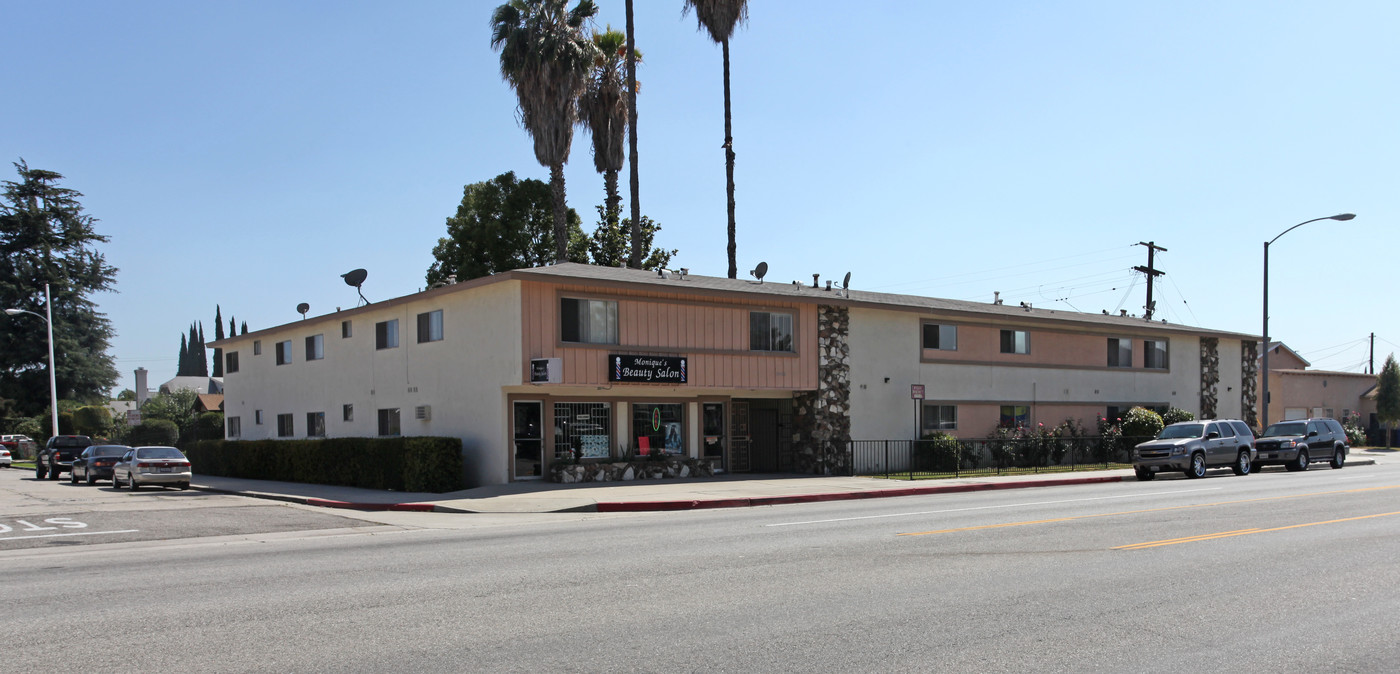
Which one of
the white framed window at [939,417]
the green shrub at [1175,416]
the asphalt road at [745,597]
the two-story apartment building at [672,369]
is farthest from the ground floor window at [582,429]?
the green shrub at [1175,416]

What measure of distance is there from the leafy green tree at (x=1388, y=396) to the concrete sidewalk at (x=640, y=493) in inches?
1666

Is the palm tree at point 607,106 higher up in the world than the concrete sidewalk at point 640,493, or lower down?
higher up

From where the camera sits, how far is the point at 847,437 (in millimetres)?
29719

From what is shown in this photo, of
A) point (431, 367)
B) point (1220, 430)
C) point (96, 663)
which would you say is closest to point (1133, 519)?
point (96, 663)

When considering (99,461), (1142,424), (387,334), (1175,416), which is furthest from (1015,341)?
(99,461)

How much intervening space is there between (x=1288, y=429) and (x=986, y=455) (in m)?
10.5

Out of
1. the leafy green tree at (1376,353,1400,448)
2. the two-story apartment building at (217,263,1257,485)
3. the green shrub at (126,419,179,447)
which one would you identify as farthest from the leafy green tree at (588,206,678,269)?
the leafy green tree at (1376,353,1400,448)

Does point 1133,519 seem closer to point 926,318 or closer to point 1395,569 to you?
point 1395,569

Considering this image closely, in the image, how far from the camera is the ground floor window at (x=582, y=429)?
25.9 metres

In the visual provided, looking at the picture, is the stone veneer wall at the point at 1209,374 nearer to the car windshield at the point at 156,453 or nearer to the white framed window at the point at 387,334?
the white framed window at the point at 387,334

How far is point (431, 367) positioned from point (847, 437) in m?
11.8

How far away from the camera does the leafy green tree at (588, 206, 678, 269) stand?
46656mm

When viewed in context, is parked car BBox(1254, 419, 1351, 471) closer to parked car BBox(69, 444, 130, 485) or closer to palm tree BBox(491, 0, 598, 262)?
palm tree BBox(491, 0, 598, 262)

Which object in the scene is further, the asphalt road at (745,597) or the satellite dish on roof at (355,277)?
Answer: the satellite dish on roof at (355,277)
